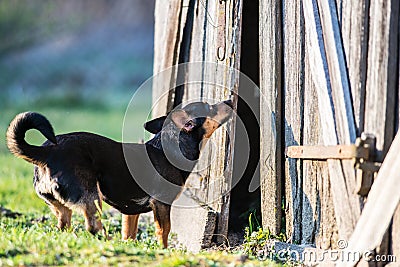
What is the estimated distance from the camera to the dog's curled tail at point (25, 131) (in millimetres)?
6162

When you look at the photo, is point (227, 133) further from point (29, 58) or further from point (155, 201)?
point (29, 58)

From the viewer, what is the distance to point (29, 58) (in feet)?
115

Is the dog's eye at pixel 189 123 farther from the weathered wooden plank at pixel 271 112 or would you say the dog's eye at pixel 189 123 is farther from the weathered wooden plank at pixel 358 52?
the weathered wooden plank at pixel 358 52

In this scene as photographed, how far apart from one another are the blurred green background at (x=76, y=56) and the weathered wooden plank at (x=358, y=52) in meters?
18.7

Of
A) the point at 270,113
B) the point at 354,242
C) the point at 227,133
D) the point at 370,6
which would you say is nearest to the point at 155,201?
the point at 227,133

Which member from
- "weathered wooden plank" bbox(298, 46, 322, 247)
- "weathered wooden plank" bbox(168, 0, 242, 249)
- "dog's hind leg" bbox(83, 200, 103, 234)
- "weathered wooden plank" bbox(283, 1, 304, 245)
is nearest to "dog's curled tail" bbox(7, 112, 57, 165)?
"dog's hind leg" bbox(83, 200, 103, 234)

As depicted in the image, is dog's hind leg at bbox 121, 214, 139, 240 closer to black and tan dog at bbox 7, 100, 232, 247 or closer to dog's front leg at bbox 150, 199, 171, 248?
black and tan dog at bbox 7, 100, 232, 247

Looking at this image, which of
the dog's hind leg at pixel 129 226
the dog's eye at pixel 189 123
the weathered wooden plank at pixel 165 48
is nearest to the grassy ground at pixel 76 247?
the dog's hind leg at pixel 129 226

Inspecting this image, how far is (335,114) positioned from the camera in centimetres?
565

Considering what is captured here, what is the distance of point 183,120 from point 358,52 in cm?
251

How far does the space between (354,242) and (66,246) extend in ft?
7.11

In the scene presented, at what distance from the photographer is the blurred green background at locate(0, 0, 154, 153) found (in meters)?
28.2

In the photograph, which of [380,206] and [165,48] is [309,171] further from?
[165,48]

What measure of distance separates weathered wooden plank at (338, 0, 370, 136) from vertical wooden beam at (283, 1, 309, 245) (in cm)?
79
